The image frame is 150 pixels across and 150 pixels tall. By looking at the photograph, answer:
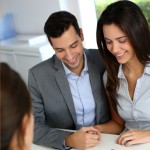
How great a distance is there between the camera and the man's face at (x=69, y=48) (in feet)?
5.25

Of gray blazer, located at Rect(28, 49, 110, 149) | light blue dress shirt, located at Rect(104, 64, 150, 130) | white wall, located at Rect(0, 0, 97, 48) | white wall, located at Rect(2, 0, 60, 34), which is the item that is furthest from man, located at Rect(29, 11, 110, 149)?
white wall, located at Rect(2, 0, 60, 34)

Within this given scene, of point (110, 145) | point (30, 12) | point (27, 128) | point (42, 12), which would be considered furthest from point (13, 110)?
point (30, 12)

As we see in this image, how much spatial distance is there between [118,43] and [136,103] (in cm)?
32

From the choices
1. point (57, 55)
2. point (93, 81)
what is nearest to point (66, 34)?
point (57, 55)

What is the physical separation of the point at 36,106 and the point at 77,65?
1.08ft

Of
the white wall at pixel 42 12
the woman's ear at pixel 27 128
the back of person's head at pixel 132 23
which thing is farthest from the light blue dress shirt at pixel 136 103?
the white wall at pixel 42 12

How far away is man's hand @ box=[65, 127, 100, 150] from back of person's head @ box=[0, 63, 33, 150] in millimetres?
633

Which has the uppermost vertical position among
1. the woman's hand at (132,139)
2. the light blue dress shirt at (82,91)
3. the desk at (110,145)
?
the light blue dress shirt at (82,91)

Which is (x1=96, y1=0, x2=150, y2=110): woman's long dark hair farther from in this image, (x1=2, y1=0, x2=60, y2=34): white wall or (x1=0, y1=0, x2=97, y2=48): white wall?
(x1=2, y1=0, x2=60, y2=34): white wall

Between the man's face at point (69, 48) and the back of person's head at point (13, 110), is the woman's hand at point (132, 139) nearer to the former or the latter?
the man's face at point (69, 48)

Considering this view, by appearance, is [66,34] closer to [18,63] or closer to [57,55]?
[57,55]

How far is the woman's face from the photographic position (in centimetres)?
141

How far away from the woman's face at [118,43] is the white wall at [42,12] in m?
1.42

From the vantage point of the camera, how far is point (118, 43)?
1434 mm
